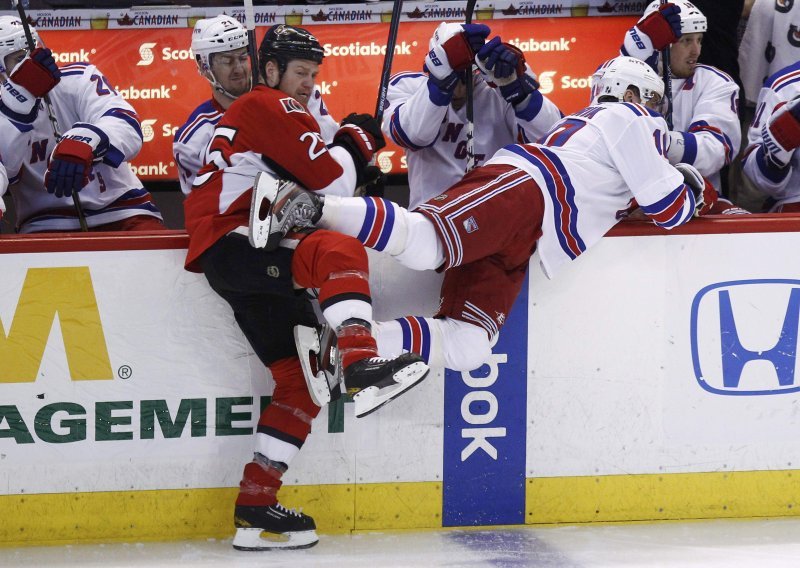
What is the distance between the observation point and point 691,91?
350 centimetres

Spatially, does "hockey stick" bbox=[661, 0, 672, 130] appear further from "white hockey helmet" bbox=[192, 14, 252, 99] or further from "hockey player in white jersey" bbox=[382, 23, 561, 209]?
"white hockey helmet" bbox=[192, 14, 252, 99]

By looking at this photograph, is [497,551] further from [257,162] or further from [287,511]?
[257,162]

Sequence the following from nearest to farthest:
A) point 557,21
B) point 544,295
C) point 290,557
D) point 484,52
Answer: point 290,557 → point 544,295 → point 484,52 → point 557,21

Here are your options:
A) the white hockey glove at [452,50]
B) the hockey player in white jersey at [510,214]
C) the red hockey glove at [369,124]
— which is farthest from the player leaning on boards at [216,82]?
the hockey player in white jersey at [510,214]

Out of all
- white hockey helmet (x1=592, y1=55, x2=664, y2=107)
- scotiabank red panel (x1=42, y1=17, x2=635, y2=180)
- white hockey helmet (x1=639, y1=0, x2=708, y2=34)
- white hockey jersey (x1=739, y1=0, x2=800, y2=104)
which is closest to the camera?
white hockey helmet (x1=592, y1=55, x2=664, y2=107)

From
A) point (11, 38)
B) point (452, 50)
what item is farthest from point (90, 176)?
point (452, 50)

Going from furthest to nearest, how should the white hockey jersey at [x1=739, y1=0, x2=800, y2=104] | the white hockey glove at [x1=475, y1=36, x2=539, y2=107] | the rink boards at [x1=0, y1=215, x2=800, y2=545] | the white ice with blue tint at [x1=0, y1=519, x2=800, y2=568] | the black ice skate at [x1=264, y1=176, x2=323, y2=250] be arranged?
1. the white hockey jersey at [x1=739, y1=0, x2=800, y2=104]
2. the white hockey glove at [x1=475, y1=36, x2=539, y2=107]
3. the rink boards at [x1=0, y1=215, x2=800, y2=545]
4. the white ice with blue tint at [x1=0, y1=519, x2=800, y2=568]
5. the black ice skate at [x1=264, y1=176, x2=323, y2=250]

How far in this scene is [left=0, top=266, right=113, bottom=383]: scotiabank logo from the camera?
259 centimetres

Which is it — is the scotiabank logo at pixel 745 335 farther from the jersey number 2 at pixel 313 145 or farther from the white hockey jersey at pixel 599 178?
the jersey number 2 at pixel 313 145

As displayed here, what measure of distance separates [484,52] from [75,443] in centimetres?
147

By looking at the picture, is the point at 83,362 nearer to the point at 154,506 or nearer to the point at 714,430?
the point at 154,506

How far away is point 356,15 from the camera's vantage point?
14.1ft

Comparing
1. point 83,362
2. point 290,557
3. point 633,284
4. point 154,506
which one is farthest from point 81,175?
point 633,284

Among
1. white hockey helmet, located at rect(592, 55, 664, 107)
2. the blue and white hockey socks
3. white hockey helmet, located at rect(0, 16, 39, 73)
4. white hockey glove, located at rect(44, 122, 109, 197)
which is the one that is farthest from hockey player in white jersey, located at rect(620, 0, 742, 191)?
white hockey helmet, located at rect(0, 16, 39, 73)
